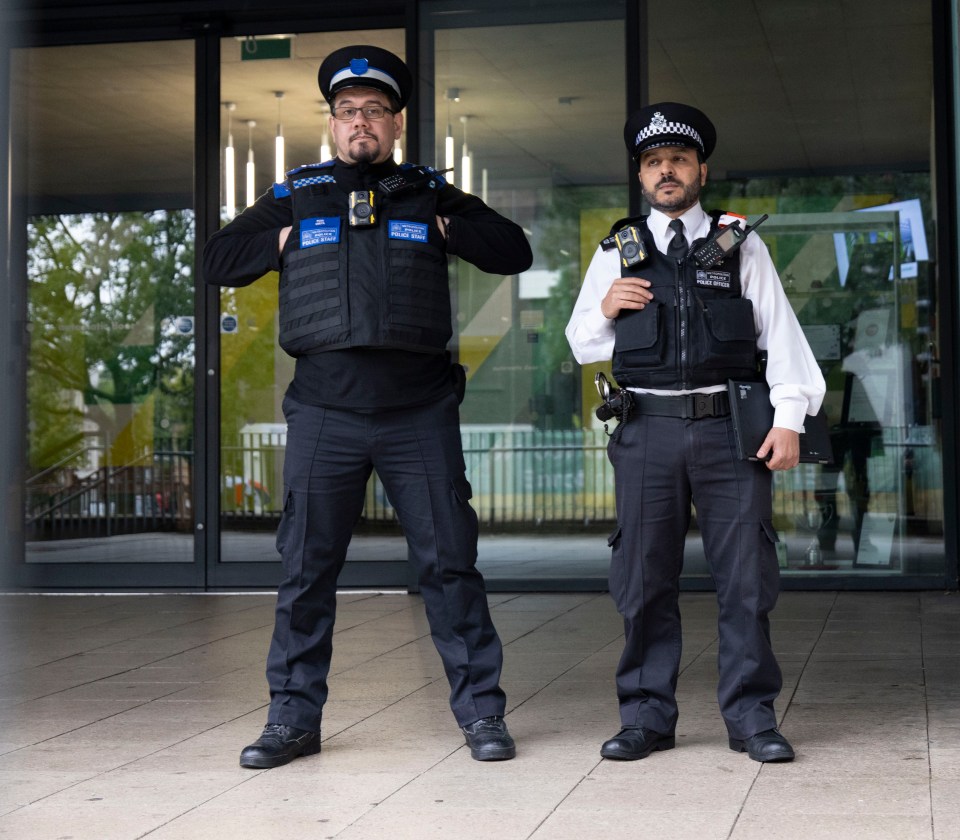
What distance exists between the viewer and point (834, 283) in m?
7.82

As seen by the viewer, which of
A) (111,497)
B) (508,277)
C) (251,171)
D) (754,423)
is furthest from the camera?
(111,497)

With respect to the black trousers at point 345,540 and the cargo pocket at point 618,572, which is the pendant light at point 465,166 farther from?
the cargo pocket at point 618,572

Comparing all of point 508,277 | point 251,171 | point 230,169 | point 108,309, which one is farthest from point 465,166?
point 108,309

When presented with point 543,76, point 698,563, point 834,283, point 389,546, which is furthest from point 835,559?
point 543,76

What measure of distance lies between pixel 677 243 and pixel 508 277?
4048mm

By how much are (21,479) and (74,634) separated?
7.34 feet

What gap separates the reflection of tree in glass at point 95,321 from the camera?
8586 mm

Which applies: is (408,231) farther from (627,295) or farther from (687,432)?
(687,432)

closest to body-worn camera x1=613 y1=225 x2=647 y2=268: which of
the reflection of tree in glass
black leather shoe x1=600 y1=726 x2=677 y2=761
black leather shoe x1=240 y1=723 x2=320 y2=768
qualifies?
black leather shoe x1=600 y1=726 x2=677 y2=761

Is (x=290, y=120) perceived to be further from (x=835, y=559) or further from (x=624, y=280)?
(x=624, y=280)

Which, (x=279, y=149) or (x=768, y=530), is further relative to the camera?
Result: (x=279, y=149)

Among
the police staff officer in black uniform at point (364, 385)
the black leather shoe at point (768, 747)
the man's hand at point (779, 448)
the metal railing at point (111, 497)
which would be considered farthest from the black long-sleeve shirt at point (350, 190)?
the metal railing at point (111, 497)

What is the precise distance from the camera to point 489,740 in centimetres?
391

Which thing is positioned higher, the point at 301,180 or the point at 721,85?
the point at 721,85
